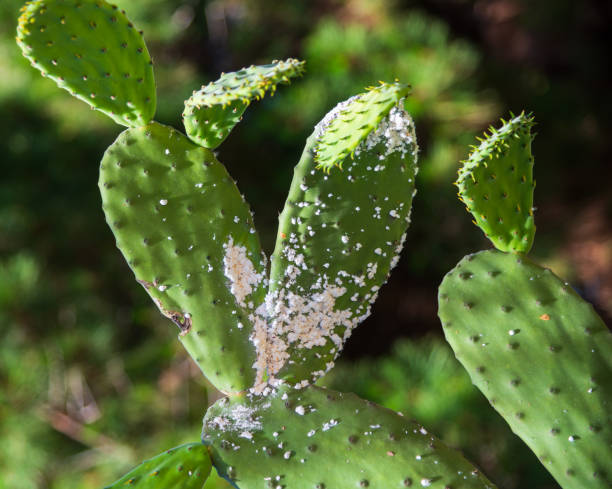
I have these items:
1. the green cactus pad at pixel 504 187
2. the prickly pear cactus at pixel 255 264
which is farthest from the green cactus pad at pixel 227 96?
the green cactus pad at pixel 504 187

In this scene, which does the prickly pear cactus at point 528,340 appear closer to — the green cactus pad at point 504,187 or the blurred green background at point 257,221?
the green cactus pad at point 504,187

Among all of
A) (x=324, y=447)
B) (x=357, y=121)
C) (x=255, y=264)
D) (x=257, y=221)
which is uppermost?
(x=357, y=121)

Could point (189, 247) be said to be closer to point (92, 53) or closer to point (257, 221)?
point (92, 53)

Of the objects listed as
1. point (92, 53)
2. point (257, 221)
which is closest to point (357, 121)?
point (92, 53)

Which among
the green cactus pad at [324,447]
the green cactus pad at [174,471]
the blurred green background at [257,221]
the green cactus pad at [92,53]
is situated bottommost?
the blurred green background at [257,221]

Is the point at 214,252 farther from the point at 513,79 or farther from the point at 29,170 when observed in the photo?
the point at 513,79

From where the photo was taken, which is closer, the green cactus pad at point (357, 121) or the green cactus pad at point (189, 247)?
the green cactus pad at point (357, 121)

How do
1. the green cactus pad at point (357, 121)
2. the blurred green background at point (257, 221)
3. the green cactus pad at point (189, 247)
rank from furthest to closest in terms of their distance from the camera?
1. the blurred green background at point (257, 221)
2. the green cactus pad at point (189, 247)
3. the green cactus pad at point (357, 121)
